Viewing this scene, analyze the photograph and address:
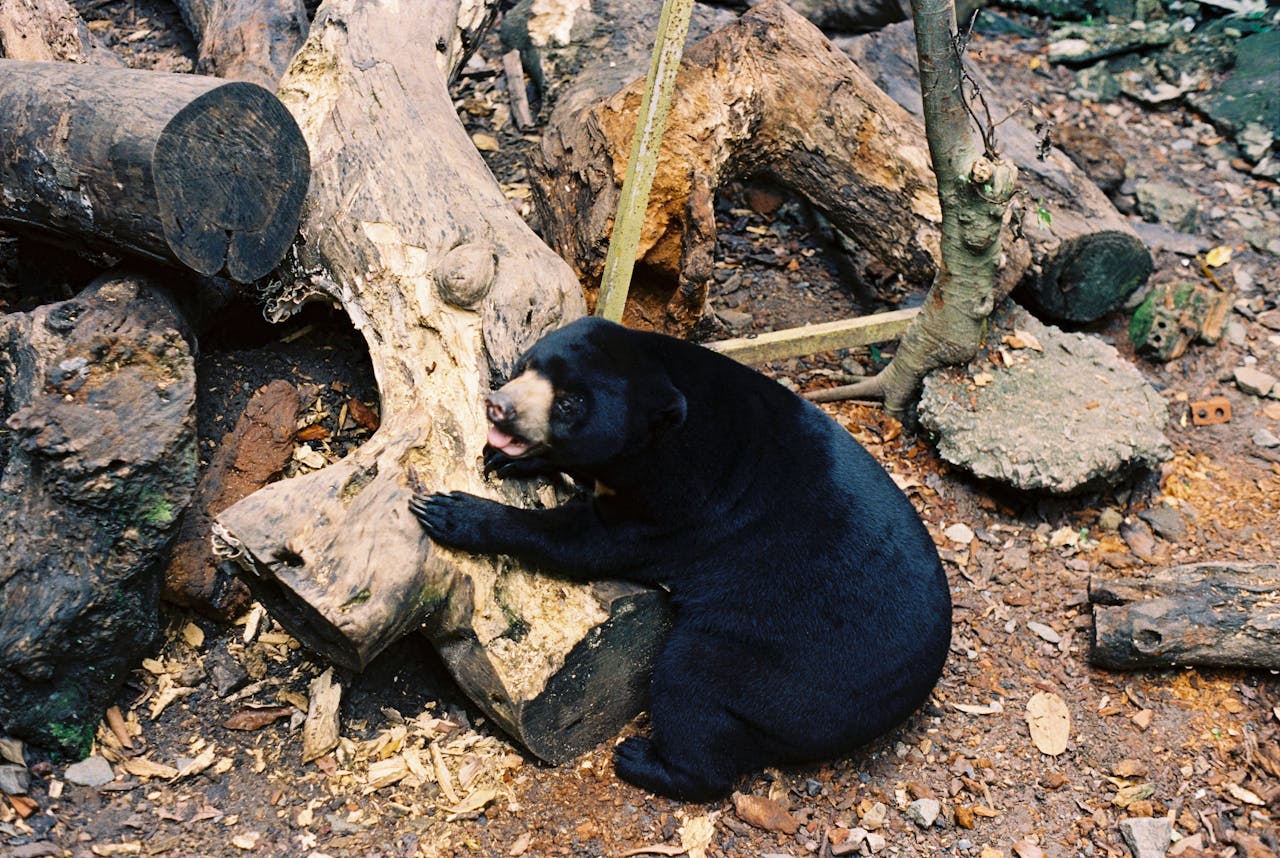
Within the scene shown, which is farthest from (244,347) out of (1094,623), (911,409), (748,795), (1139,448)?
→ (1139,448)

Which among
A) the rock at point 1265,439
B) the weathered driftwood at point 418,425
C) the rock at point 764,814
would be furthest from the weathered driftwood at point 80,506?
the rock at point 1265,439

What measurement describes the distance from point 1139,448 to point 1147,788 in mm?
1618

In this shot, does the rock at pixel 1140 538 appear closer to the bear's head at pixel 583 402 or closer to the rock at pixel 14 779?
the bear's head at pixel 583 402

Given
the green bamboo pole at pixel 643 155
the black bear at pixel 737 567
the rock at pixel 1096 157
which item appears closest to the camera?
the black bear at pixel 737 567

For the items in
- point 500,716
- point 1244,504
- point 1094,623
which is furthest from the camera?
point 1244,504

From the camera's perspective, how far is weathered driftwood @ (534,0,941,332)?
480 cm

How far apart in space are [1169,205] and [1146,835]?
4511 millimetres

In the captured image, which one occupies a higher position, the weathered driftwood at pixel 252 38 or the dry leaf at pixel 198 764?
the weathered driftwood at pixel 252 38

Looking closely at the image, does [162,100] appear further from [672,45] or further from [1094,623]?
[1094,623]

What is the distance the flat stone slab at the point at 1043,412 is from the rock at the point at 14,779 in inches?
144

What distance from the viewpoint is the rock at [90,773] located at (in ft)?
10.6

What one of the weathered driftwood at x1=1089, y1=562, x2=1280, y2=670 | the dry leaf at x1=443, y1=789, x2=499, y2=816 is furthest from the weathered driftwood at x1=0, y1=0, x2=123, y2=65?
the weathered driftwood at x1=1089, y1=562, x2=1280, y2=670

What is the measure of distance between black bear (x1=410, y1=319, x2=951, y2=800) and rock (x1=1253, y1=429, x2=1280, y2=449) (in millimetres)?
2616

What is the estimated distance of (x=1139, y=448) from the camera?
4648mm
